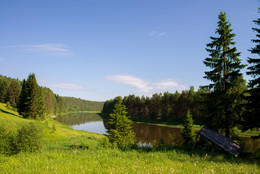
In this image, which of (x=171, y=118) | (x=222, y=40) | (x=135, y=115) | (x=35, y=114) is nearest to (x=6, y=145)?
(x=222, y=40)

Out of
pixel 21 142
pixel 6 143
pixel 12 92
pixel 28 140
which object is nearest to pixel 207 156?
pixel 28 140

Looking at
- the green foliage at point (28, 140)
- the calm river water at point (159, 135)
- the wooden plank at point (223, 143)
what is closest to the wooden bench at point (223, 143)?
the wooden plank at point (223, 143)

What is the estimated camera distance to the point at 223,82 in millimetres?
16641

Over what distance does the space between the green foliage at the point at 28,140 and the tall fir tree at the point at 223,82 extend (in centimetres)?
1667

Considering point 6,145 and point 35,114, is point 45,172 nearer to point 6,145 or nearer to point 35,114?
point 6,145

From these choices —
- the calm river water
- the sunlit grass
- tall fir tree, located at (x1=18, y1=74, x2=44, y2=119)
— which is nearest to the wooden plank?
the calm river water

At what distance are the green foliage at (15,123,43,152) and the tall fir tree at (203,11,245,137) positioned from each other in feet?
54.7

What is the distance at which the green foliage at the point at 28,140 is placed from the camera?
12.3m

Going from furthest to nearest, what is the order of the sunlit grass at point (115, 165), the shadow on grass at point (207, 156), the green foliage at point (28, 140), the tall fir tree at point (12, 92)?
the tall fir tree at point (12, 92), the green foliage at point (28, 140), the shadow on grass at point (207, 156), the sunlit grass at point (115, 165)

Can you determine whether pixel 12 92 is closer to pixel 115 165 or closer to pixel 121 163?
pixel 121 163

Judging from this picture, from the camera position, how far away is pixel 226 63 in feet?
55.6

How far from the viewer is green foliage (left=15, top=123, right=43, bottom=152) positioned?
485 inches

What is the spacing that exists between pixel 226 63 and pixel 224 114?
5.46 metres

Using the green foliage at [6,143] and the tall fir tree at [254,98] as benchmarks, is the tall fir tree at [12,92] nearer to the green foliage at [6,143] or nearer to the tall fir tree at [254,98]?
the green foliage at [6,143]
